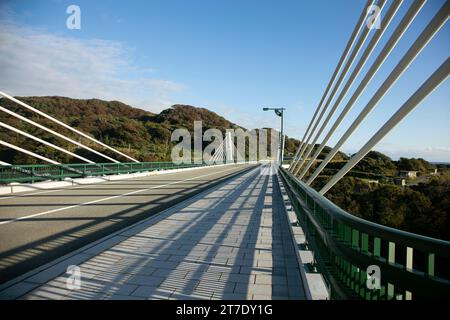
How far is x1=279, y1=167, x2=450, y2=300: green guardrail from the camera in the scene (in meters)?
1.82

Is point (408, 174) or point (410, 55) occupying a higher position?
point (410, 55)

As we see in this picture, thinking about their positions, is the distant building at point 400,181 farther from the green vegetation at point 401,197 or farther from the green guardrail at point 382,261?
the green guardrail at point 382,261

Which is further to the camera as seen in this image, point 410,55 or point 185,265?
point 185,265

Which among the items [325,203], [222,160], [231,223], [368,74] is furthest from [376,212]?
[222,160]

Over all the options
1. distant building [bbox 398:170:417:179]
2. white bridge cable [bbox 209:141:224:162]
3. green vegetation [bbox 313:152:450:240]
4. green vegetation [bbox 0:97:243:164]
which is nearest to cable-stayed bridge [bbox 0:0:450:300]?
green vegetation [bbox 313:152:450:240]

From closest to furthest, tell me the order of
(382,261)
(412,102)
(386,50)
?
1. (382,261)
2. (412,102)
3. (386,50)

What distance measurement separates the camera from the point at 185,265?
499 cm

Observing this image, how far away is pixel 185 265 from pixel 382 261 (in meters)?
3.33

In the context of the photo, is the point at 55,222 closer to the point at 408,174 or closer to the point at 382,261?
the point at 382,261

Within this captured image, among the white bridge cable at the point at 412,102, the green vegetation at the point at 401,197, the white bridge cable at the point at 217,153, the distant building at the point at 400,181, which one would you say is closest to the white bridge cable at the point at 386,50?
the white bridge cable at the point at 412,102

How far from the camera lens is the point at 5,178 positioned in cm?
1473

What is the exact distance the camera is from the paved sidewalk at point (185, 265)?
3.99 metres

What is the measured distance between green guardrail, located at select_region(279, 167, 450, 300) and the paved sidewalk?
3.46 ft

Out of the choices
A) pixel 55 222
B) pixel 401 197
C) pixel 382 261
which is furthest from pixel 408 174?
pixel 382 261
